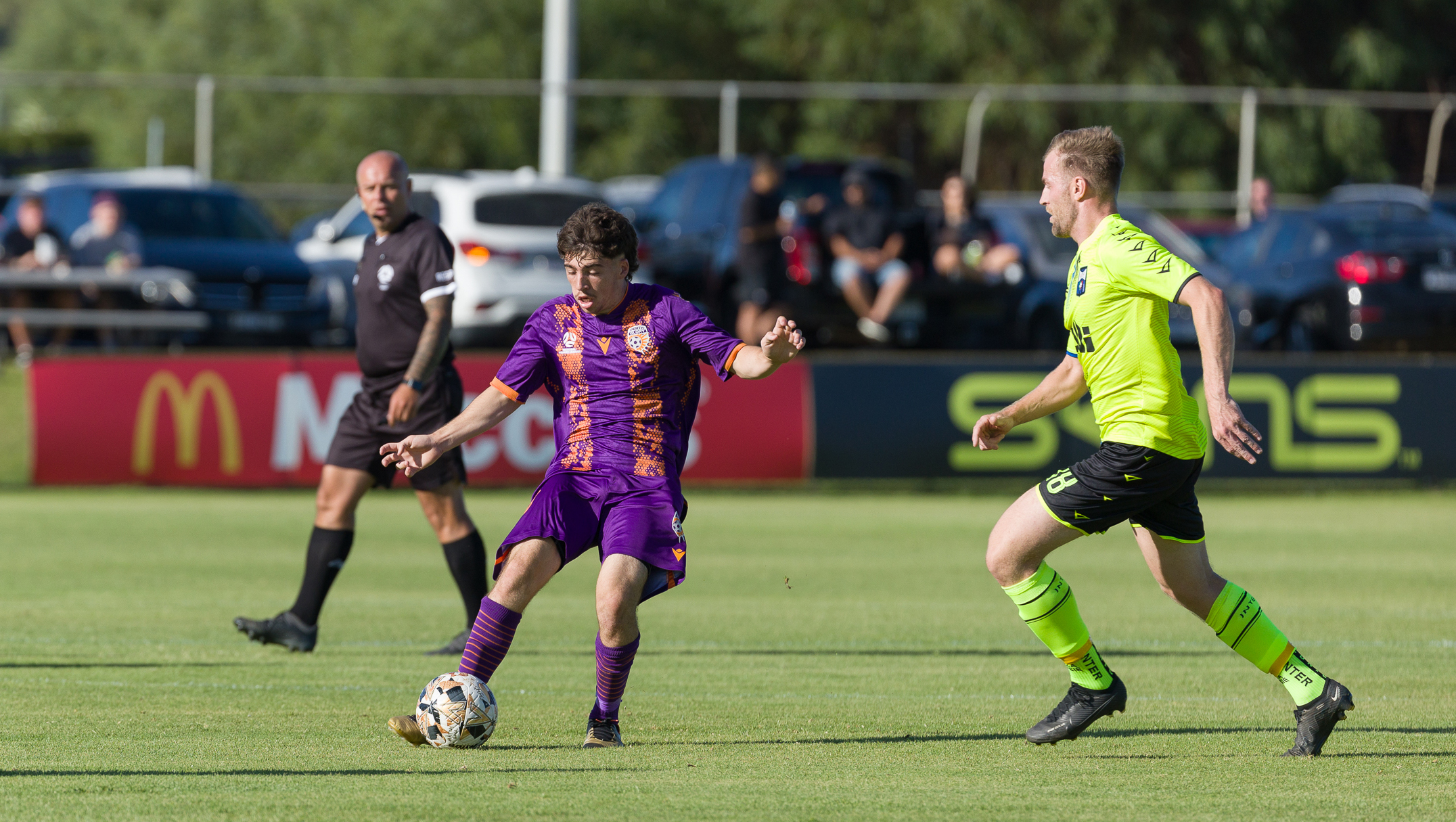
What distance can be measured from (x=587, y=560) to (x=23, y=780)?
7310mm

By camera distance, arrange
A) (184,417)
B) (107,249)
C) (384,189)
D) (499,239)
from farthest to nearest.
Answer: (499,239)
(107,249)
(184,417)
(384,189)

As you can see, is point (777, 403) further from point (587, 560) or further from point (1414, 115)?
point (1414, 115)

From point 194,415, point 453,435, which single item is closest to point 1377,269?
point 194,415

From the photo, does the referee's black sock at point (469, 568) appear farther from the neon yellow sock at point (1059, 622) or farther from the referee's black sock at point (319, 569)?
the neon yellow sock at point (1059, 622)

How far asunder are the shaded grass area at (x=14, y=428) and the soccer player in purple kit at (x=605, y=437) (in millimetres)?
10357

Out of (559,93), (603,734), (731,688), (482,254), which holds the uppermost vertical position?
(559,93)

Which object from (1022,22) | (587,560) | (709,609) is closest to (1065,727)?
(709,609)

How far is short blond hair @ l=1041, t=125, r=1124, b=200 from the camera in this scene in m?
6.25

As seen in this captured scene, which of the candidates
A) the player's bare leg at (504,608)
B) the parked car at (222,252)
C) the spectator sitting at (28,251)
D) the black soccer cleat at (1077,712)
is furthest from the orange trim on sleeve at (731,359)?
the spectator sitting at (28,251)

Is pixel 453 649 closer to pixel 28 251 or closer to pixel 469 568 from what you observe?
pixel 469 568

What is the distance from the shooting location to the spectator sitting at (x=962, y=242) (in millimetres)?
19141

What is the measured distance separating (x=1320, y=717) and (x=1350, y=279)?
13931 mm

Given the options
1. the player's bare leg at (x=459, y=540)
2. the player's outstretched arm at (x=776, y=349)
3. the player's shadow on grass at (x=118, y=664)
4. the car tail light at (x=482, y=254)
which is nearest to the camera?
the player's outstretched arm at (x=776, y=349)

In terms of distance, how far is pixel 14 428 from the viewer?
56.3ft
